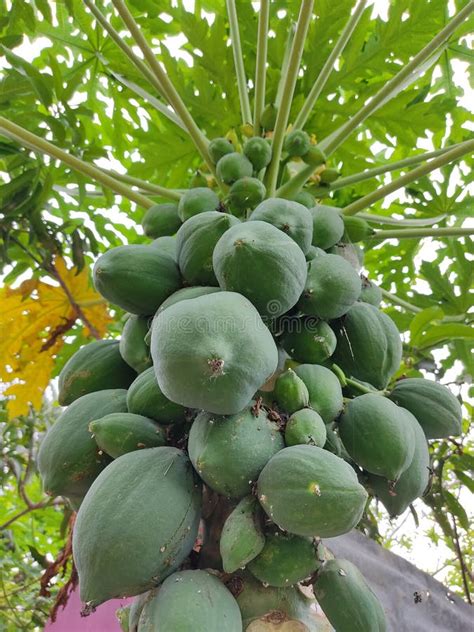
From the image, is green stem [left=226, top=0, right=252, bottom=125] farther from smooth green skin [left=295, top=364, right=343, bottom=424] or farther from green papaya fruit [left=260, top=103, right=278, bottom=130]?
smooth green skin [left=295, top=364, right=343, bottom=424]

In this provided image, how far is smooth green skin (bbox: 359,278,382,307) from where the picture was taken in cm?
183

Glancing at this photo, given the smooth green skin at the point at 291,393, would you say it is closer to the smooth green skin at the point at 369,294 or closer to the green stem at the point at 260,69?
the smooth green skin at the point at 369,294

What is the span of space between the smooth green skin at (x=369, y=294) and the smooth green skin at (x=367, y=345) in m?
0.19

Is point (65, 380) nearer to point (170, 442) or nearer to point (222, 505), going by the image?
point (170, 442)

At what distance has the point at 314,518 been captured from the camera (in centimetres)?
104

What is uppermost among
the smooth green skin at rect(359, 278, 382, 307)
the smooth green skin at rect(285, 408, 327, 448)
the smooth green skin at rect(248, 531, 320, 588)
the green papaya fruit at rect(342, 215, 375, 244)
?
the green papaya fruit at rect(342, 215, 375, 244)

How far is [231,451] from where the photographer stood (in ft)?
3.72

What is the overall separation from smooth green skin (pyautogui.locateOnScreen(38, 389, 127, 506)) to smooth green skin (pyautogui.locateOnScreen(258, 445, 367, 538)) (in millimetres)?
446

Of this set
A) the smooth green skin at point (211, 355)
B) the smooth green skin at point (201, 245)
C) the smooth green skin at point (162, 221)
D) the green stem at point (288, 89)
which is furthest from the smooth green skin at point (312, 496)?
the green stem at point (288, 89)

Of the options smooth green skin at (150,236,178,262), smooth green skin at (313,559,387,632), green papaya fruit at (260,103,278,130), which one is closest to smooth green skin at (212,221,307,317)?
smooth green skin at (150,236,178,262)

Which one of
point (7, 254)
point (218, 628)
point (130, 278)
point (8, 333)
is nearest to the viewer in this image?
point (218, 628)

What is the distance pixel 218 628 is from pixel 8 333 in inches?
88.1

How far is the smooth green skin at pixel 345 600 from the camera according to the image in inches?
45.7

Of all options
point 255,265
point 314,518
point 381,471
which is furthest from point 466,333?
point 314,518
